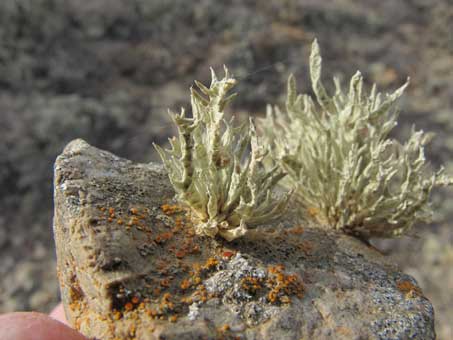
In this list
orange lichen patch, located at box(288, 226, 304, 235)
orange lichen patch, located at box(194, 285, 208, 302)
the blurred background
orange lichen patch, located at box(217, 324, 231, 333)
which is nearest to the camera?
orange lichen patch, located at box(217, 324, 231, 333)

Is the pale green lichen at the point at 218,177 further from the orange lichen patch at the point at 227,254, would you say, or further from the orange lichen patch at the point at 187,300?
the orange lichen patch at the point at 187,300

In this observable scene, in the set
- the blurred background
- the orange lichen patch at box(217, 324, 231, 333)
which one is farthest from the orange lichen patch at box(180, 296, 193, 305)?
the blurred background

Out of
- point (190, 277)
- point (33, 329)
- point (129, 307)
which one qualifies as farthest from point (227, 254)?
point (33, 329)

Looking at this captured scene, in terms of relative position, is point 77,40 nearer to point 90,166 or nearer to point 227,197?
point 90,166

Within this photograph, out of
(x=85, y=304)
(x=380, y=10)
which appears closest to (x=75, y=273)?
(x=85, y=304)

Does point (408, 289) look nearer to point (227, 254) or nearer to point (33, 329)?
point (227, 254)

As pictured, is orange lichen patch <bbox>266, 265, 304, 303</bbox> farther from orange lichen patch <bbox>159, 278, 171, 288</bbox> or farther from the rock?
orange lichen patch <bbox>159, 278, 171, 288</bbox>
